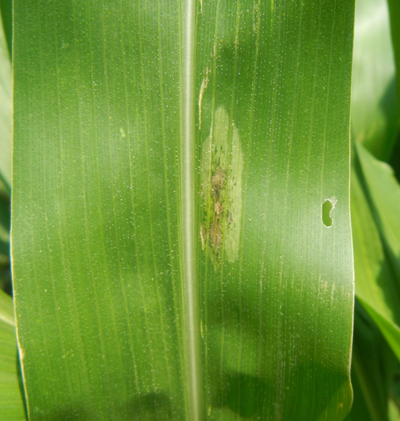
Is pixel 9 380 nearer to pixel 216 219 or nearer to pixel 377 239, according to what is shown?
pixel 216 219

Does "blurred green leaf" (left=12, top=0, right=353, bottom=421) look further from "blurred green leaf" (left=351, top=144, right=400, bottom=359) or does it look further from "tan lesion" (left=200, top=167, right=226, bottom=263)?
"blurred green leaf" (left=351, top=144, right=400, bottom=359)

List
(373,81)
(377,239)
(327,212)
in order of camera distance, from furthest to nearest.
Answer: (373,81), (377,239), (327,212)

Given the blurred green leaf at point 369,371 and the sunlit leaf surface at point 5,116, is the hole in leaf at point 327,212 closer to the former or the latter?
the blurred green leaf at point 369,371

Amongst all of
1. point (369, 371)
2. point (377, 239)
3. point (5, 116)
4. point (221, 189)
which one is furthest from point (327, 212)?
point (5, 116)

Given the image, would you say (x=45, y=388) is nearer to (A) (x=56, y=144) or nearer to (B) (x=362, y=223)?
(A) (x=56, y=144)

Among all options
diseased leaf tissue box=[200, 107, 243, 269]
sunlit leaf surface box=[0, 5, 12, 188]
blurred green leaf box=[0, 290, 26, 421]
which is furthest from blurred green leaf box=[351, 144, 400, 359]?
sunlit leaf surface box=[0, 5, 12, 188]

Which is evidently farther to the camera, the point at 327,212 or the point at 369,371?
the point at 369,371

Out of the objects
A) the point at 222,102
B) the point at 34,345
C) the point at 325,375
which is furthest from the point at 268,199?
the point at 34,345

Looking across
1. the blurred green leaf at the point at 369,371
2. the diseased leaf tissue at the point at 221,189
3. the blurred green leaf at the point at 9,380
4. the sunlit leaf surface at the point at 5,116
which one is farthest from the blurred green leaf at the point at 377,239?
the sunlit leaf surface at the point at 5,116
